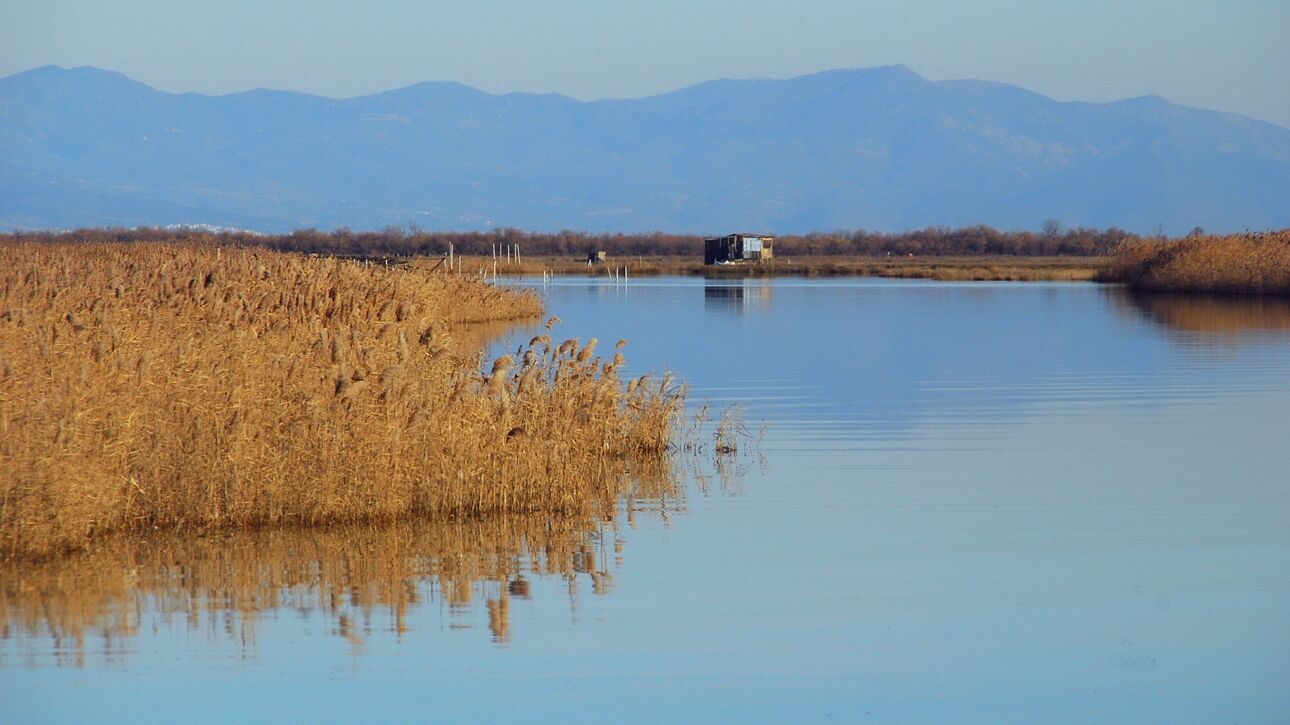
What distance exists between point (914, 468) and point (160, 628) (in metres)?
8.28

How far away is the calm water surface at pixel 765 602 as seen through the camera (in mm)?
8344

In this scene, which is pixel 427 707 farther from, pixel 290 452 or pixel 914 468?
pixel 914 468

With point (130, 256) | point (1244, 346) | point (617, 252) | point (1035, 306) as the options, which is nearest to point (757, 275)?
point (1035, 306)

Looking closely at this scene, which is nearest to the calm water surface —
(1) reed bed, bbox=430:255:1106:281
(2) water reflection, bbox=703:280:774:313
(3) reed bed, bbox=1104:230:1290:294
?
(2) water reflection, bbox=703:280:774:313

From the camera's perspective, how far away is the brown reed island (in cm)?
1098

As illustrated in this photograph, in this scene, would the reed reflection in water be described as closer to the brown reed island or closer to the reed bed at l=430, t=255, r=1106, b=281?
the brown reed island

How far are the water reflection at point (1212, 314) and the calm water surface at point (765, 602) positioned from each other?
1838cm

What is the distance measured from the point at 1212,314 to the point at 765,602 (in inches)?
1458

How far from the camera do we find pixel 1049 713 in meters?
8.14

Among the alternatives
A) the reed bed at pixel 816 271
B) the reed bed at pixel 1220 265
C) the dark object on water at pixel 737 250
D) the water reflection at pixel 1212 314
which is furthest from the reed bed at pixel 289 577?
the dark object on water at pixel 737 250

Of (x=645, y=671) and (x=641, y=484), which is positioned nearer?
(x=645, y=671)

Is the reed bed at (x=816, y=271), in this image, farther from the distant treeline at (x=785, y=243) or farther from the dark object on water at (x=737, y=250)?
the distant treeline at (x=785, y=243)

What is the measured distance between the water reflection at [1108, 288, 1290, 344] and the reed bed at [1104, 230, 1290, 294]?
78 centimetres

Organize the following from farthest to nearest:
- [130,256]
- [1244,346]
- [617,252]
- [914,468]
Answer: [617,252]
[1244,346]
[130,256]
[914,468]
